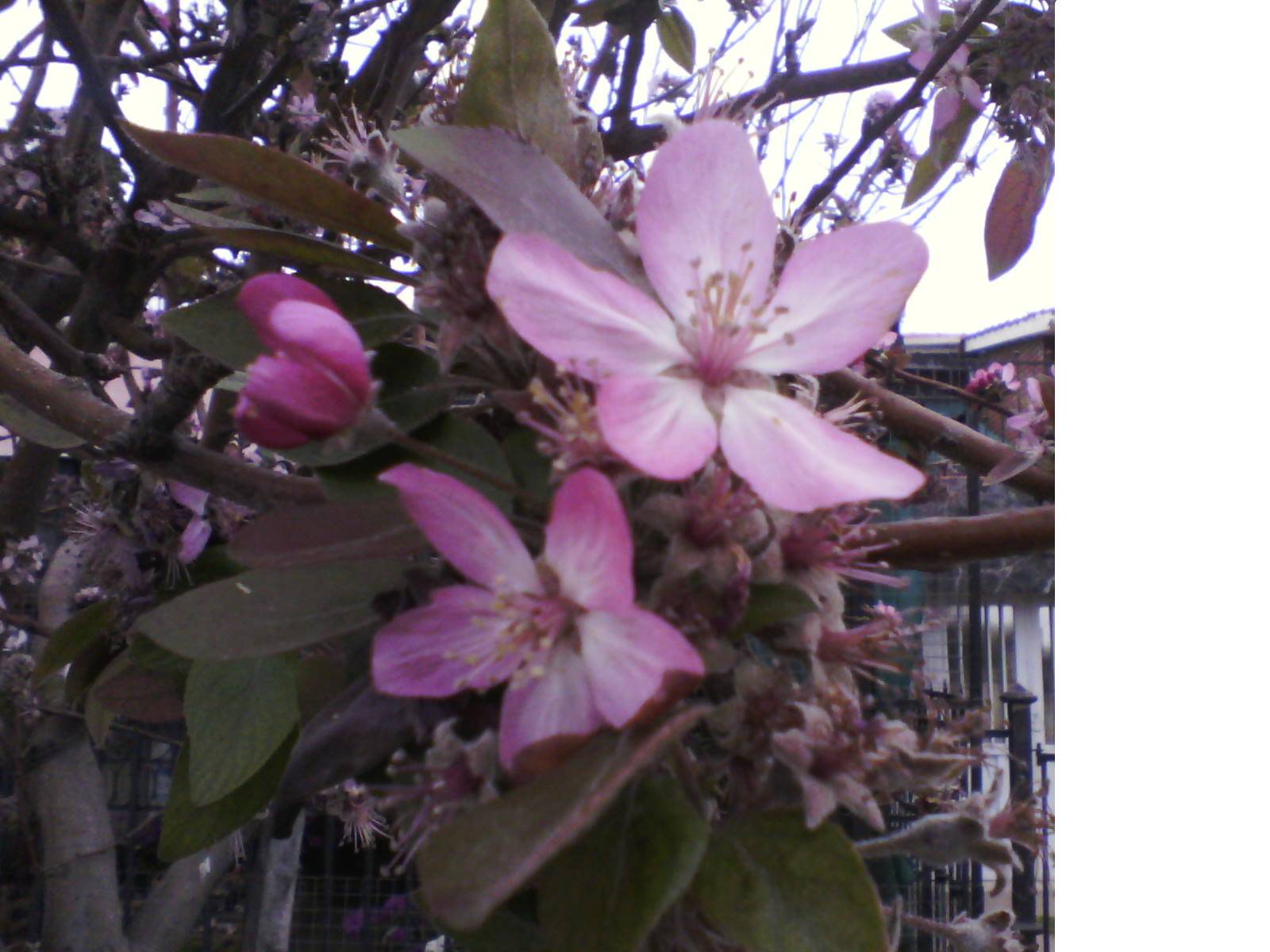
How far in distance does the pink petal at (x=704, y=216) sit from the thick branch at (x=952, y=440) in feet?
1.09

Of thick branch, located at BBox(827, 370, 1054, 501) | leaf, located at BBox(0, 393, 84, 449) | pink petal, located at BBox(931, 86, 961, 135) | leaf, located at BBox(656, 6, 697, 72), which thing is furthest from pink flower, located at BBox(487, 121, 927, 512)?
leaf, located at BBox(656, 6, 697, 72)

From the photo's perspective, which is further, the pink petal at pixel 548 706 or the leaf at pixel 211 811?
the leaf at pixel 211 811

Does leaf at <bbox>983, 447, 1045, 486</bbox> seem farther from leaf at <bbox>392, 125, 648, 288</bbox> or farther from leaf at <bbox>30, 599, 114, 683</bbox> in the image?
leaf at <bbox>30, 599, 114, 683</bbox>

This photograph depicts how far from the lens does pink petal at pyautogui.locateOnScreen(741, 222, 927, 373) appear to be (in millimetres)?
325

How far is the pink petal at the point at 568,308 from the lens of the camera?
28 centimetres

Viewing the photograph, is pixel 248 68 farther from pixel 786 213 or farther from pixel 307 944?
pixel 307 944

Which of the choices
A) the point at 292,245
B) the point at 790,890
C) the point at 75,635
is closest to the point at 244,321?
the point at 292,245

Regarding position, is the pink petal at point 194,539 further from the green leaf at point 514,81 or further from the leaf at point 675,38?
the leaf at point 675,38

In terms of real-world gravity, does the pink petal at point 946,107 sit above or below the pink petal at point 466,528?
above

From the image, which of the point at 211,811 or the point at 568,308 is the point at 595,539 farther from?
the point at 211,811

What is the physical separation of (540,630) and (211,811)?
0.28 m

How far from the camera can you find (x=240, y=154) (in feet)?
1.17

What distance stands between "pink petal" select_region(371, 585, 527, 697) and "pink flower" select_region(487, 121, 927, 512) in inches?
2.9

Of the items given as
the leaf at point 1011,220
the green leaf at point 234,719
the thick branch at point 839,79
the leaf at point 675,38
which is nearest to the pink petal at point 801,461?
the green leaf at point 234,719
